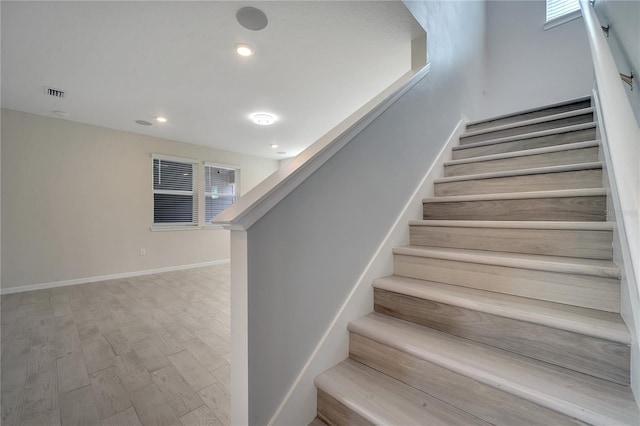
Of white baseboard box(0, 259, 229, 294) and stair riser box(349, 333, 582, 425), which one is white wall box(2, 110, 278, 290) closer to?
white baseboard box(0, 259, 229, 294)

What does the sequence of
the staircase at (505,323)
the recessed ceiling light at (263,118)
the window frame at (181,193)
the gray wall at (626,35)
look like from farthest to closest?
the window frame at (181,193) < the recessed ceiling light at (263,118) < the gray wall at (626,35) < the staircase at (505,323)

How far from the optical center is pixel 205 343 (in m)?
2.04

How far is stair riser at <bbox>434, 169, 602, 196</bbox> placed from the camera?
4.49ft

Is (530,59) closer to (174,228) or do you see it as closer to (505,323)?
(505,323)

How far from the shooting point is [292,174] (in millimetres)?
979

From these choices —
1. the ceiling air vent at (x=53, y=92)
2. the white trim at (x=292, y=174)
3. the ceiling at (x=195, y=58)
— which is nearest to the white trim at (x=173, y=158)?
the ceiling at (x=195, y=58)

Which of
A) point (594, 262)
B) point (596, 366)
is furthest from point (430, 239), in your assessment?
point (596, 366)

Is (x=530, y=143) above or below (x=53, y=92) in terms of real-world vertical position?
below

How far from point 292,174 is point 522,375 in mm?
1048

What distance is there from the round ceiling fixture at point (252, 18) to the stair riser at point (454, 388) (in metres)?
2.18

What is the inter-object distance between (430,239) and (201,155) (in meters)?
4.92

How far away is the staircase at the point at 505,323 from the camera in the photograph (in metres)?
0.81

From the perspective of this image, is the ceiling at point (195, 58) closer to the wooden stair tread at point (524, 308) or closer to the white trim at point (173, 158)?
→ the white trim at point (173, 158)

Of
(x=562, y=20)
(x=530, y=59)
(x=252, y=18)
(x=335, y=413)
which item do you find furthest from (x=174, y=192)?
(x=562, y=20)
